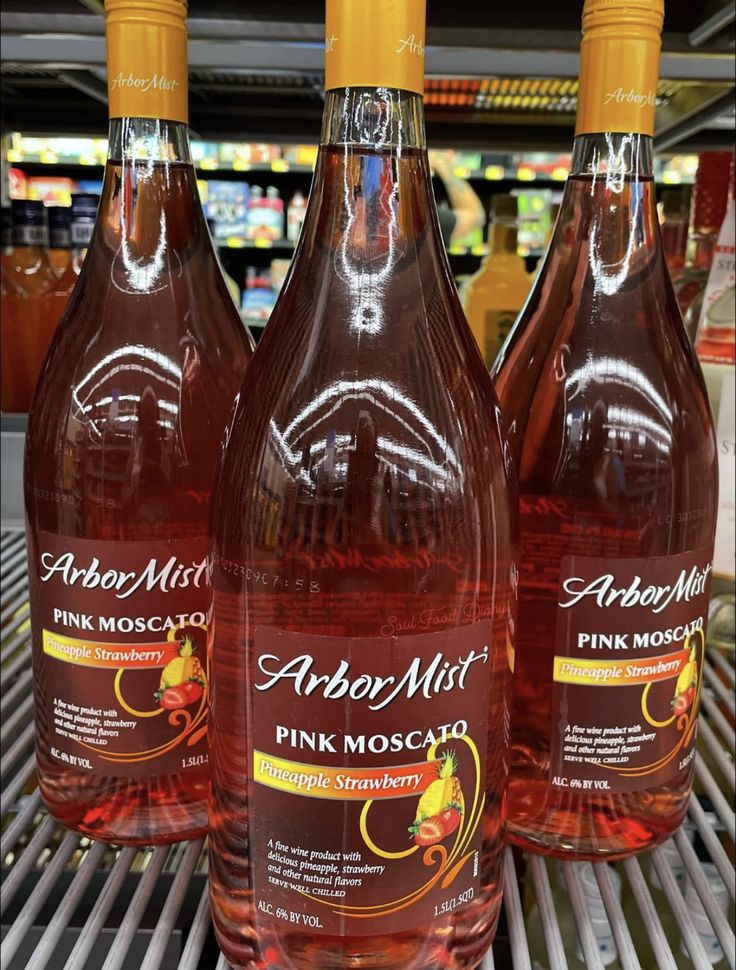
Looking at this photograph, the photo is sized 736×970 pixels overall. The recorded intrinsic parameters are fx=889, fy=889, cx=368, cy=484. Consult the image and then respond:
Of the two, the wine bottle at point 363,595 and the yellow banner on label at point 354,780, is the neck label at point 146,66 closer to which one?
the wine bottle at point 363,595

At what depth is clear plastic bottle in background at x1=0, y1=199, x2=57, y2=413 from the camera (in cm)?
118

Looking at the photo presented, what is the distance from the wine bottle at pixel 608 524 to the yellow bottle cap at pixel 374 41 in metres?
0.14

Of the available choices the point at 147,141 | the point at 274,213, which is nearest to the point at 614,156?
the point at 147,141

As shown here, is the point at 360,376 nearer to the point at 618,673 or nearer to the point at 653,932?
the point at 618,673

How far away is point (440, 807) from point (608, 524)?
0.66ft

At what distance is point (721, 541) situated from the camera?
0.82 meters

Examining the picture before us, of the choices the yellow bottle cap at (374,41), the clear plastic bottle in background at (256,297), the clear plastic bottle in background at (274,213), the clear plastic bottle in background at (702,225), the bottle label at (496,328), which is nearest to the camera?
the yellow bottle cap at (374,41)

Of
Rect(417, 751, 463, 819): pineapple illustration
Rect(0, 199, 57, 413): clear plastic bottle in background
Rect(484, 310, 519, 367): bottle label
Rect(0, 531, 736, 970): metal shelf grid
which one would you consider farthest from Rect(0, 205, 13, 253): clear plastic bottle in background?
Rect(417, 751, 463, 819): pineapple illustration

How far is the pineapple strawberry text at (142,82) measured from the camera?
479mm

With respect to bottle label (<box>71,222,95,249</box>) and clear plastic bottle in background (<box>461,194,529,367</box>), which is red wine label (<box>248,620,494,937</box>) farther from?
clear plastic bottle in background (<box>461,194,529,367</box>)

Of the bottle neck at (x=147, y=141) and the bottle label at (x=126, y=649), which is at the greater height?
the bottle neck at (x=147, y=141)

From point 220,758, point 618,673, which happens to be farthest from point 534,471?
point 220,758

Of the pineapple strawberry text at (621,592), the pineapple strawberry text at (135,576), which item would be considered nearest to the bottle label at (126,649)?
the pineapple strawberry text at (135,576)

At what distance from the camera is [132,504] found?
54 cm
